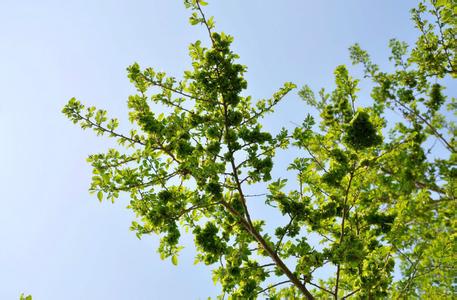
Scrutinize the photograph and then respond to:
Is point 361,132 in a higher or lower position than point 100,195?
higher

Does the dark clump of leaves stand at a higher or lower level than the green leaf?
higher

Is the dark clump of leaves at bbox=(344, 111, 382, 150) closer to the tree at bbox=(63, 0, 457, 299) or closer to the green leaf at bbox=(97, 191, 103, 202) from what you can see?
the tree at bbox=(63, 0, 457, 299)

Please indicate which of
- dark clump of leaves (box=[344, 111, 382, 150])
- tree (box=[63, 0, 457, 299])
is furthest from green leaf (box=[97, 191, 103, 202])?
dark clump of leaves (box=[344, 111, 382, 150])

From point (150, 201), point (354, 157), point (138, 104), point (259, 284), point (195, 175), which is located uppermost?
point (138, 104)

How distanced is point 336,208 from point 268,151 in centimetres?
149

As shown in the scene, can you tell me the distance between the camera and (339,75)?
5.40m

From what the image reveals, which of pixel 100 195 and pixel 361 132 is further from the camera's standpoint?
pixel 361 132

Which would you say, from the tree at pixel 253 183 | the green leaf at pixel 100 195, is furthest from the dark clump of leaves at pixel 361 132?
the green leaf at pixel 100 195

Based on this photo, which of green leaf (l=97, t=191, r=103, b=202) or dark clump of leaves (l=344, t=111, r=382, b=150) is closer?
green leaf (l=97, t=191, r=103, b=202)

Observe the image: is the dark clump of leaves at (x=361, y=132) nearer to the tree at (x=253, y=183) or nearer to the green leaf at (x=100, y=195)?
the tree at (x=253, y=183)

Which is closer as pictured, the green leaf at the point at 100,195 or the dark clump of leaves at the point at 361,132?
the green leaf at the point at 100,195

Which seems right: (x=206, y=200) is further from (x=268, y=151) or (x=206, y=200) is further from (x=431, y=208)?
(x=431, y=208)

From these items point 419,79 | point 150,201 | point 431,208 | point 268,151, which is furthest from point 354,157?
point 419,79

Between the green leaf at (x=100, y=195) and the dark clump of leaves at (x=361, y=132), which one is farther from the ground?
the dark clump of leaves at (x=361, y=132)
